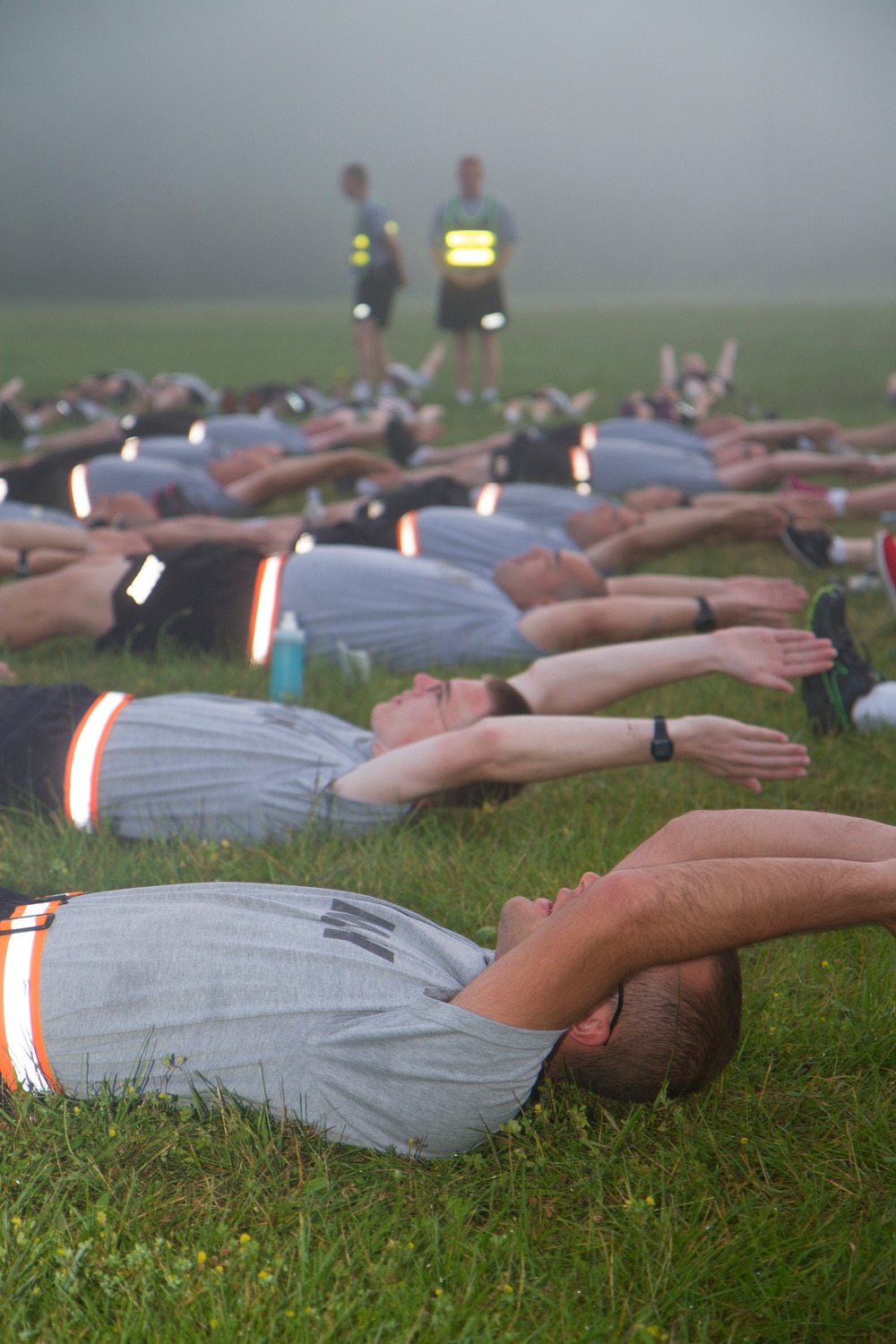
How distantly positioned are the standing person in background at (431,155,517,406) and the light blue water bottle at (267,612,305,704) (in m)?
8.83

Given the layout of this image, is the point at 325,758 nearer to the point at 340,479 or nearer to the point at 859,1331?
the point at 859,1331

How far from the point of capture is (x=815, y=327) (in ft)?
91.6

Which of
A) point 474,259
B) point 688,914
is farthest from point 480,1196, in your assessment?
point 474,259

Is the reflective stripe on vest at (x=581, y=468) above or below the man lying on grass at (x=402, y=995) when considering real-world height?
above

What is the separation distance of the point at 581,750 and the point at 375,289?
1154 cm

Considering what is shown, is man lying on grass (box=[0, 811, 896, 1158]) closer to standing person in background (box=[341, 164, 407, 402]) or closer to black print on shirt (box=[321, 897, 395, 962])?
black print on shirt (box=[321, 897, 395, 962])

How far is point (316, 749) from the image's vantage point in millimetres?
3439

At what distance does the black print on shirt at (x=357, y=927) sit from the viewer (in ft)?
7.32

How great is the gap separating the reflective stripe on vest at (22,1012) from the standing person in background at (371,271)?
452 inches

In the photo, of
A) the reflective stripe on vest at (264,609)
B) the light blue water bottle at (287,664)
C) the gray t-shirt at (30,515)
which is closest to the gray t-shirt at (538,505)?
the reflective stripe on vest at (264,609)

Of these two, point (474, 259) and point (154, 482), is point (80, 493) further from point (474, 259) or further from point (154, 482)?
point (474, 259)

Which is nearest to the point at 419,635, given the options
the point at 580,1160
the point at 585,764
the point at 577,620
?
the point at 577,620

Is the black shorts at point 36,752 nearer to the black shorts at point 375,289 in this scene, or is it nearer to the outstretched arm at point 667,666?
the outstretched arm at point 667,666

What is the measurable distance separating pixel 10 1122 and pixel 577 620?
3068 mm
